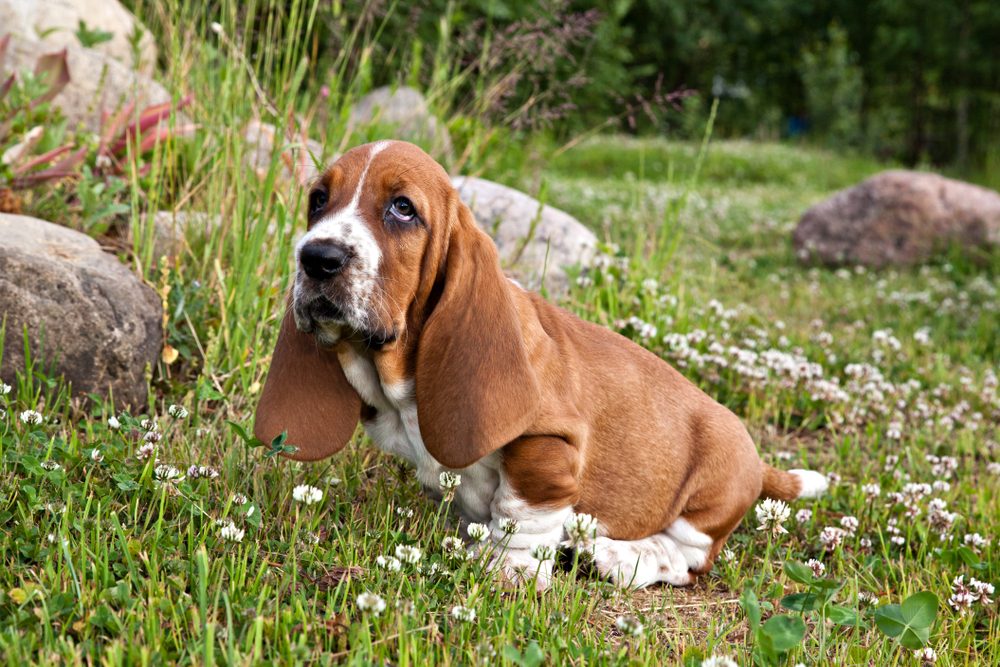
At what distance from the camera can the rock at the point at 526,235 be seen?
6.04 metres

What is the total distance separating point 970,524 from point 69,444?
142 inches

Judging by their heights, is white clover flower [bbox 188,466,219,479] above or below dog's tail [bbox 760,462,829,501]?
below

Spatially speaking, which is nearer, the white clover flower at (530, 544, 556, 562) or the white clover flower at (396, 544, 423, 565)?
the white clover flower at (396, 544, 423, 565)

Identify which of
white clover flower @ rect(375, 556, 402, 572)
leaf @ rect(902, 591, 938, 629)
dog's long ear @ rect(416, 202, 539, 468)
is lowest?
white clover flower @ rect(375, 556, 402, 572)

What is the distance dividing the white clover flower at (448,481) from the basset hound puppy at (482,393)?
9 centimetres

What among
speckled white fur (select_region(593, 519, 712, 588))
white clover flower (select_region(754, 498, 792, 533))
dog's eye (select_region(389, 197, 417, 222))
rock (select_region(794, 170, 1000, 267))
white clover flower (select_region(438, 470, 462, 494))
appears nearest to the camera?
dog's eye (select_region(389, 197, 417, 222))

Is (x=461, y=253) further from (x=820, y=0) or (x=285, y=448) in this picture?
(x=820, y=0)

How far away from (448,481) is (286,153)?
9.78ft

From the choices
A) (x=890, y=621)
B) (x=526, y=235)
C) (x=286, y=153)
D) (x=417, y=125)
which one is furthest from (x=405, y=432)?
(x=417, y=125)

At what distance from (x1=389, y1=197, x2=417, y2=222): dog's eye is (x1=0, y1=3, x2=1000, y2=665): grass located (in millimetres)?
942

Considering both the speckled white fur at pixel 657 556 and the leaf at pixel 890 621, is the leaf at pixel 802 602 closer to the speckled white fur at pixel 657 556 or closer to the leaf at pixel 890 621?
the leaf at pixel 890 621

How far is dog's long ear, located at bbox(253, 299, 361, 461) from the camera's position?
Answer: 10.3 ft

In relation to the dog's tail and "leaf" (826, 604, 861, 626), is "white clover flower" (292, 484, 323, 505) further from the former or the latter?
the dog's tail

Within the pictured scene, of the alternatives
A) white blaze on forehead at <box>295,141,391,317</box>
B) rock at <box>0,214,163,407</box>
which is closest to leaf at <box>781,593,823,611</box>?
white blaze on forehead at <box>295,141,391,317</box>
